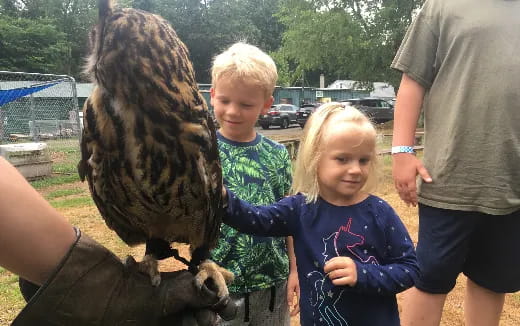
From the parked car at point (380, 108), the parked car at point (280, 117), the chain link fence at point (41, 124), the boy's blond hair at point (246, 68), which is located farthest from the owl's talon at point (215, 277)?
the parked car at point (380, 108)

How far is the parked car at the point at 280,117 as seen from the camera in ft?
87.2

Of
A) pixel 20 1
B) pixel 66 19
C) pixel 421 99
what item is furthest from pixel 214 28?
pixel 421 99

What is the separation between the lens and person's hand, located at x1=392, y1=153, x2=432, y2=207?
222 cm

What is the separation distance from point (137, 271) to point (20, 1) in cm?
4206

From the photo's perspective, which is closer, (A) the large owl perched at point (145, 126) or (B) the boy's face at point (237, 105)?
(A) the large owl perched at point (145, 126)

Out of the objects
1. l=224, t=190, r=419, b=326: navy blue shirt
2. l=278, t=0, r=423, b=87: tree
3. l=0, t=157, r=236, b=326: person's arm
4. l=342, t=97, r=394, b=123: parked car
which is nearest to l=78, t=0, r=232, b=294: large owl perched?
l=0, t=157, r=236, b=326: person's arm

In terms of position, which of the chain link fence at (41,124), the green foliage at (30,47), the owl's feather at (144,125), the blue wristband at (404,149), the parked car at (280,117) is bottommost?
the parked car at (280,117)

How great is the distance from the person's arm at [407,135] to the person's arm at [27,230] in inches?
63.4

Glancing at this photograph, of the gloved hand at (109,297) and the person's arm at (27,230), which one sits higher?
the person's arm at (27,230)

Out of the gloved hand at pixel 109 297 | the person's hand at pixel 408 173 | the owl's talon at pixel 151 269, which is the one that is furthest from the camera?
the person's hand at pixel 408 173

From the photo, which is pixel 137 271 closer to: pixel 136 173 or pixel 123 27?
pixel 136 173

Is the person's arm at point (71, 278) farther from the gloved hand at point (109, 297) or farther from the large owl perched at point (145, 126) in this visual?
the large owl perched at point (145, 126)

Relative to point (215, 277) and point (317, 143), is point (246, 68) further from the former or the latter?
point (215, 277)

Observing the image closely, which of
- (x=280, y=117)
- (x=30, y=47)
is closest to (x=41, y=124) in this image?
(x=280, y=117)
